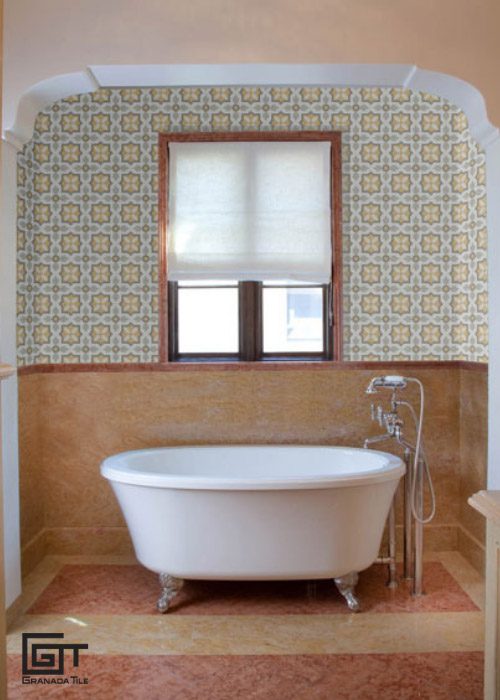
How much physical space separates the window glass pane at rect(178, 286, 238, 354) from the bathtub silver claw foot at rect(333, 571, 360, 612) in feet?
5.12

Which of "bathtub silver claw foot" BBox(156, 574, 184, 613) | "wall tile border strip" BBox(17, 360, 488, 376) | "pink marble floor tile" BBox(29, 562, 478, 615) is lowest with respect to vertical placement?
"pink marble floor tile" BBox(29, 562, 478, 615)

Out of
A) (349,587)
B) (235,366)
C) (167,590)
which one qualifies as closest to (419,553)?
(349,587)

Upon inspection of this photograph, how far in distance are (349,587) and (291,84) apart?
2335mm

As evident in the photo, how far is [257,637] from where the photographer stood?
2912mm

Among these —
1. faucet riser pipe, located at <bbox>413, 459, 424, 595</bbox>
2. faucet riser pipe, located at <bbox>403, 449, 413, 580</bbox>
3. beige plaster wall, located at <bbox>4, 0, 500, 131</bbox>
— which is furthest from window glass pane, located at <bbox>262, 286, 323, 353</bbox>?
beige plaster wall, located at <bbox>4, 0, 500, 131</bbox>

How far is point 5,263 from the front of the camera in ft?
10.1

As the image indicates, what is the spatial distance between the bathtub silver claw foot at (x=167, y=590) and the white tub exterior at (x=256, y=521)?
71 millimetres

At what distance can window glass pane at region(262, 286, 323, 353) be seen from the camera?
4.19m

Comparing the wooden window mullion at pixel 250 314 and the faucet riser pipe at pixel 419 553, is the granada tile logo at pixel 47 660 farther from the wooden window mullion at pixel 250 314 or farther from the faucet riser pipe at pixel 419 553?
the wooden window mullion at pixel 250 314

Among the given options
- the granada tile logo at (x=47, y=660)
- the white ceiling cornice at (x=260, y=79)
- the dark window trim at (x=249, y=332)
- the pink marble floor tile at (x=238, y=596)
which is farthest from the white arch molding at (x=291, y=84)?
the dark window trim at (x=249, y=332)

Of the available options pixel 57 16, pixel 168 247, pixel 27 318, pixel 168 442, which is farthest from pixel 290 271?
pixel 57 16

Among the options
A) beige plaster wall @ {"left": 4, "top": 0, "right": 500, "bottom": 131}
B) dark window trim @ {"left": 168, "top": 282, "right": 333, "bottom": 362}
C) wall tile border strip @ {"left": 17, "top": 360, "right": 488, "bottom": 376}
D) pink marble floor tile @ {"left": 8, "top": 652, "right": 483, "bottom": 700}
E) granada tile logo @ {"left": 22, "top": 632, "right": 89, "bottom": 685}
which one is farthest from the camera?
dark window trim @ {"left": 168, "top": 282, "right": 333, "bottom": 362}

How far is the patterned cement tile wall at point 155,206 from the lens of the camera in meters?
4.04

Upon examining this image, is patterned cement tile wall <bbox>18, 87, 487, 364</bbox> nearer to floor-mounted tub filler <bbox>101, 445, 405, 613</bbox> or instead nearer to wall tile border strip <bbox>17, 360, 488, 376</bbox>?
wall tile border strip <bbox>17, 360, 488, 376</bbox>
